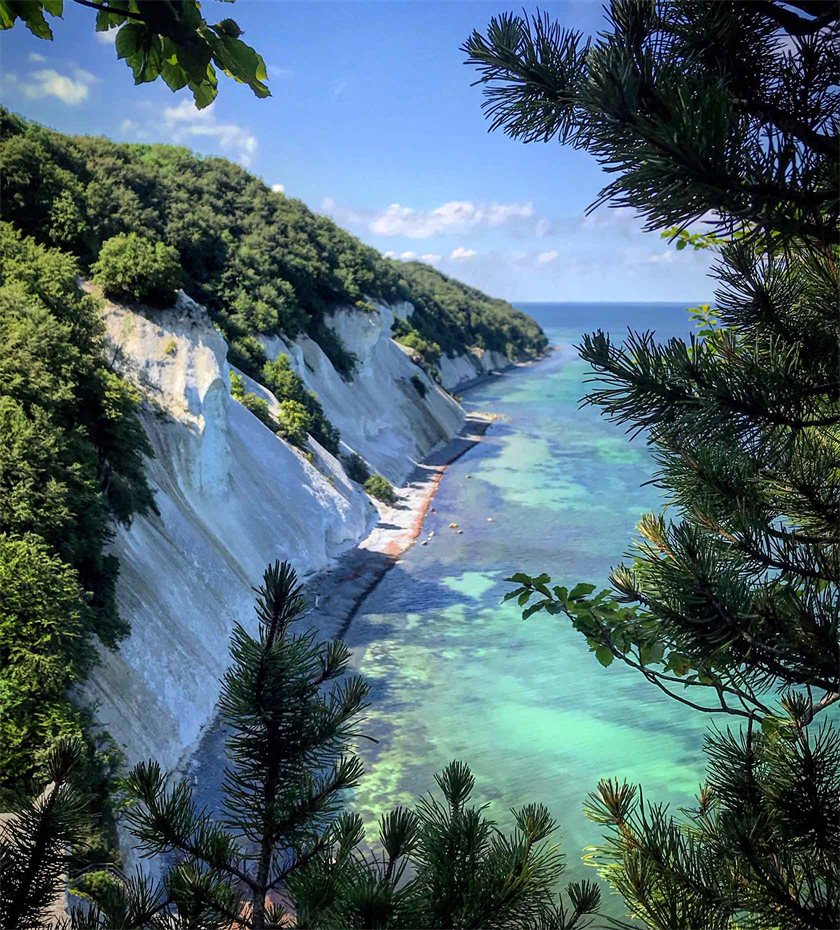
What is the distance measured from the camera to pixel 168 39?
3125mm

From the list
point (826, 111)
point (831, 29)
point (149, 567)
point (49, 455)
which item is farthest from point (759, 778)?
point (149, 567)

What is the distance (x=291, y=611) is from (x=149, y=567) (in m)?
16.7

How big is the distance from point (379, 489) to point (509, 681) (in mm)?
17594

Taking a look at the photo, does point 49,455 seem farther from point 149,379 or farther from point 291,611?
point 291,611

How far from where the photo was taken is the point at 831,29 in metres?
3.67

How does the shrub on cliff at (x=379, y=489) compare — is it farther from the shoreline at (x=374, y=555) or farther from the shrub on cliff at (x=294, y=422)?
the shrub on cliff at (x=294, y=422)

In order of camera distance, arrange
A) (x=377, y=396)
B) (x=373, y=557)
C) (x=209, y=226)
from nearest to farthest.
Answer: (x=373, y=557) < (x=209, y=226) < (x=377, y=396)

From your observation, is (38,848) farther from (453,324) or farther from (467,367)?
(453,324)

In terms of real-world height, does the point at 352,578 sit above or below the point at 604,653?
below

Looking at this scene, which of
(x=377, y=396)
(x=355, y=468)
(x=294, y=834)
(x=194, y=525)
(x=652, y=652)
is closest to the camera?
(x=652, y=652)

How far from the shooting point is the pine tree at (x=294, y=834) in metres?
4.03

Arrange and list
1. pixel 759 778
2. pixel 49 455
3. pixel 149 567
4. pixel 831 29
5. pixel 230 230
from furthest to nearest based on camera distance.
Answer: pixel 230 230 → pixel 149 567 → pixel 49 455 → pixel 759 778 → pixel 831 29

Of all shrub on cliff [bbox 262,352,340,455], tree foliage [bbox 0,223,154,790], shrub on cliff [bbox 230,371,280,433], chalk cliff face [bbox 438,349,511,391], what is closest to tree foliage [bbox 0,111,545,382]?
shrub on cliff [bbox 262,352,340,455]

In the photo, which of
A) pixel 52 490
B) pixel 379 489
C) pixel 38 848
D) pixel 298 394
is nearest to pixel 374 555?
pixel 379 489
